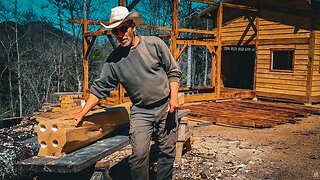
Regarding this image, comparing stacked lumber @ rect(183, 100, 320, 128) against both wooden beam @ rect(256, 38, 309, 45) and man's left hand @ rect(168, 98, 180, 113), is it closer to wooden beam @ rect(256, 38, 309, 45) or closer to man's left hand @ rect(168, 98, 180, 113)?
wooden beam @ rect(256, 38, 309, 45)

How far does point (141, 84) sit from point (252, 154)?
3.51 metres

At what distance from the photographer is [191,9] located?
2642 centimetres

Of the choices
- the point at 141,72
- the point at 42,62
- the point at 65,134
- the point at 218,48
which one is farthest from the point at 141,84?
the point at 42,62

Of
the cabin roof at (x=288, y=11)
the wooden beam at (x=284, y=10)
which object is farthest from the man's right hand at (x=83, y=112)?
the wooden beam at (x=284, y=10)

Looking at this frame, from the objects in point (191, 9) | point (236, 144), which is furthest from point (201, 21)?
point (236, 144)

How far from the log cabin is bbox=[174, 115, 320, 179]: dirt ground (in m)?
4.24

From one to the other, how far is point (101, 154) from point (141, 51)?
1286 millimetres

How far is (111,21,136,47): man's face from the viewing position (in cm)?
347

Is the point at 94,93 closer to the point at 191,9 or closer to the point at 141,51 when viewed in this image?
the point at 141,51

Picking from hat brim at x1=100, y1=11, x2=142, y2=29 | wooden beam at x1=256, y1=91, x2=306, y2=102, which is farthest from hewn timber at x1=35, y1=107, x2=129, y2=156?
wooden beam at x1=256, y1=91, x2=306, y2=102

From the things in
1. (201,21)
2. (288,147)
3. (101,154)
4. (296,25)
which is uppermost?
(201,21)

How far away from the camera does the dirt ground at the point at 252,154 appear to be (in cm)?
502

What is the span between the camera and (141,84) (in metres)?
3.62

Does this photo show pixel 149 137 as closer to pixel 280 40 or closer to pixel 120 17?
pixel 120 17
